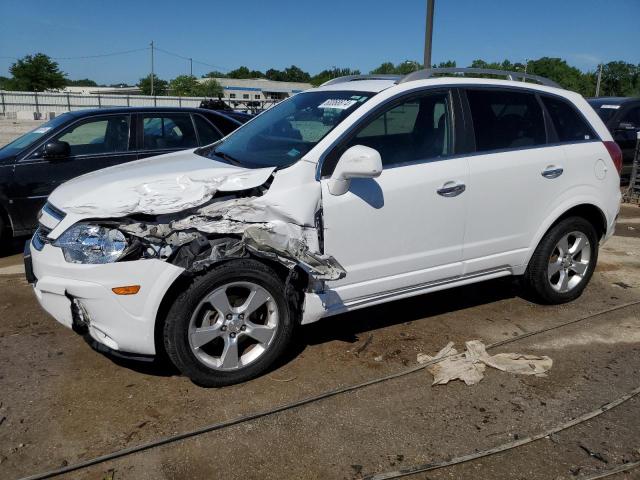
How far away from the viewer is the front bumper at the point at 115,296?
3129 mm

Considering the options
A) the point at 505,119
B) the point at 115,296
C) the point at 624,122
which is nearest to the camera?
the point at 115,296

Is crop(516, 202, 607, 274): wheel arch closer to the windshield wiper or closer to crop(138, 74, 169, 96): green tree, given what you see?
the windshield wiper

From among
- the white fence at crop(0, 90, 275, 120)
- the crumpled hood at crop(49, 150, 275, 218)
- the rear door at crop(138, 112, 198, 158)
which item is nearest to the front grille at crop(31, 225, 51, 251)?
the crumpled hood at crop(49, 150, 275, 218)

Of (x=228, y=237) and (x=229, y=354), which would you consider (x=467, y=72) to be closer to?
(x=228, y=237)

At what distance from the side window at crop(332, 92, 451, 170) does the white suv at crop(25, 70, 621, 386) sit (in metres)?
0.01

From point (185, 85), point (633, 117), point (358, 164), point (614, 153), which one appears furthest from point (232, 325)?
point (185, 85)

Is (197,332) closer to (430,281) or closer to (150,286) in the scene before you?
(150,286)

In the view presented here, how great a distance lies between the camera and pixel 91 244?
3219 millimetres

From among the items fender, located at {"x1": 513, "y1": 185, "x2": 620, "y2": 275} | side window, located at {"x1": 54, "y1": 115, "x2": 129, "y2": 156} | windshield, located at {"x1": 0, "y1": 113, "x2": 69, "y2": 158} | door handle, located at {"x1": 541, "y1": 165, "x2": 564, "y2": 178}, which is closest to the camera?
door handle, located at {"x1": 541, "y1": 165, "x2": 564, "y2": 178}

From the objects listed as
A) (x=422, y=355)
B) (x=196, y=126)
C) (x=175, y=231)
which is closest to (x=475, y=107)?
(x=422, y=355)

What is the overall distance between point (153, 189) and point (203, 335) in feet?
2.99

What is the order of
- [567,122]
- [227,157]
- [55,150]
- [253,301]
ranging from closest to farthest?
[253,301]
[227,157]
[567,122]
[55,150]

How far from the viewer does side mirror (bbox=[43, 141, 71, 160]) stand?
20.6ft

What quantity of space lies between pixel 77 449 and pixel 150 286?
89 centimetres
